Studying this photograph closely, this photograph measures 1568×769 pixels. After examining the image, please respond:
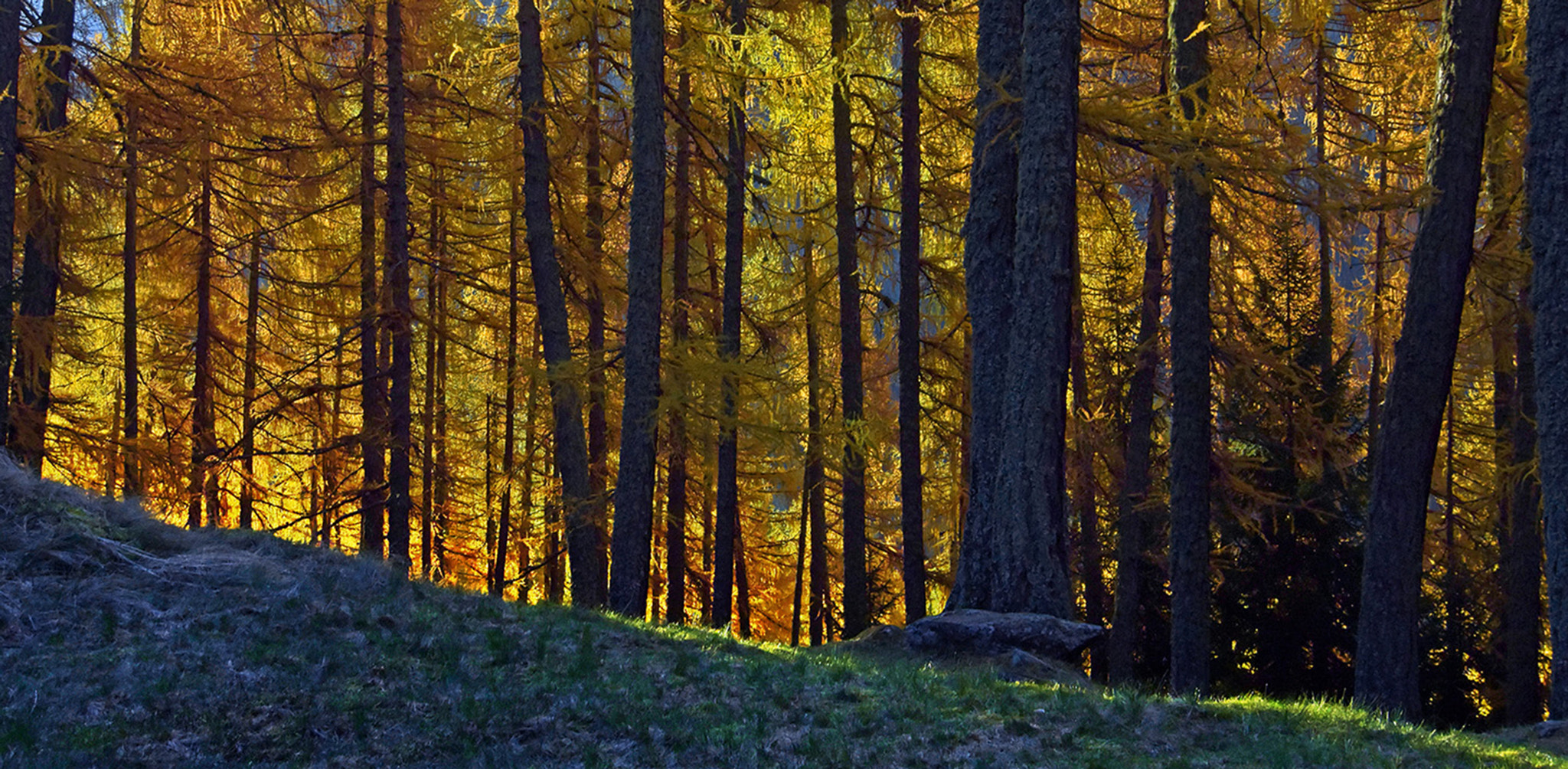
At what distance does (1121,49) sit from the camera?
1554 cm

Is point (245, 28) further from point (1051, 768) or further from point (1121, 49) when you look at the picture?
point (1051, 768)

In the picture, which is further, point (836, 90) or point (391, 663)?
point (836, 90)

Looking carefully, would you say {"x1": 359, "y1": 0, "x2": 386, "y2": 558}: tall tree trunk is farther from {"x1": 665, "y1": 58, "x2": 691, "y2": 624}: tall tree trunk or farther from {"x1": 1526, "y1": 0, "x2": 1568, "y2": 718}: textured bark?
{"x1": 1526, "y1": 0, "x2": 1568, "y2": 718}: textured bark

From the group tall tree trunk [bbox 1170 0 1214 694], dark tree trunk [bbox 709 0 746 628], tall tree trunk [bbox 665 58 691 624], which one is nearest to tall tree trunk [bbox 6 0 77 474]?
tall tree trunk [bbox 665 58 691 624]

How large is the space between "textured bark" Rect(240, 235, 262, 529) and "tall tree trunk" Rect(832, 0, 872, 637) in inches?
347

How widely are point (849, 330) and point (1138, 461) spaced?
470 cm

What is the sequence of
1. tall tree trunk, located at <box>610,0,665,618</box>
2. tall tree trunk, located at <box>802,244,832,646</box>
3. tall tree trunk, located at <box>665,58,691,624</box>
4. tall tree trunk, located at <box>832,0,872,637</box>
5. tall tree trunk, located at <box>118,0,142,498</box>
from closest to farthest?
tall tree trunk, located at <box>610,0,665,618</box> → tall tree trunk, located at <box>118,0,142,498</box> → tall tree trunk, located at <box>832,0,872,637</box> → tall tree trunk, located at <box>665,58,691,624</box> → tall tree trunk, located at <box>802,244,832,646</box>

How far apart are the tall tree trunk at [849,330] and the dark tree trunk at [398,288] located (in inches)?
252

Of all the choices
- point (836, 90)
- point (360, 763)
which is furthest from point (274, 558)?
point (836, 90)

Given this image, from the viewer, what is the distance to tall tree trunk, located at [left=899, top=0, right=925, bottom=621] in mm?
16484

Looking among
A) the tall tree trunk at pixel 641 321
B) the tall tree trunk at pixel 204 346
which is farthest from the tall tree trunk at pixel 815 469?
the tall tree trunk at pixel 204 346

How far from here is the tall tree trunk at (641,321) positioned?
43.4 ft

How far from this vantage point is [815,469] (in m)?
20.6

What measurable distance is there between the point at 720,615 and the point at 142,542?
402 inches
